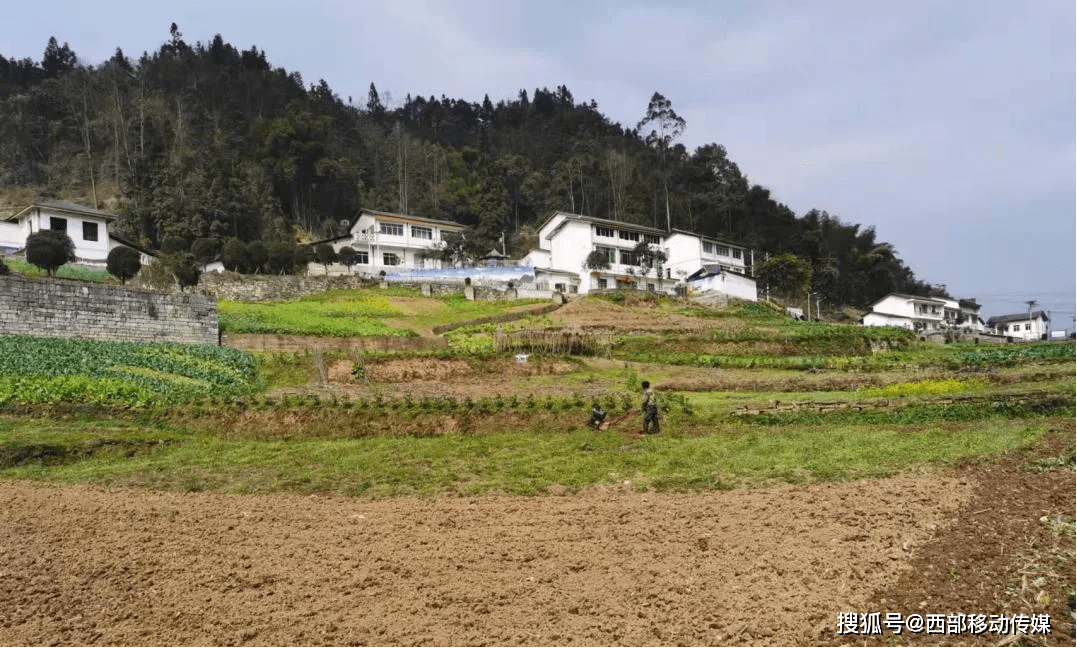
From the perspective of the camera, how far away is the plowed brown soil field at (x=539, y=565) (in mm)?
8859

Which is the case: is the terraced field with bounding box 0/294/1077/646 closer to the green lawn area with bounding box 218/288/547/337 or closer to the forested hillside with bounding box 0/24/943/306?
the green lawn area with bounding box 218/288/547/337

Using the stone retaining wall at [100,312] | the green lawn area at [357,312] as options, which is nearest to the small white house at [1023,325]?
the green lawn area at [357,312]

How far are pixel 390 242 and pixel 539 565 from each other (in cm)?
6246

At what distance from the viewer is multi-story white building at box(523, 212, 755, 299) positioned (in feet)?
230

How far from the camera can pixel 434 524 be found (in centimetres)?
1299

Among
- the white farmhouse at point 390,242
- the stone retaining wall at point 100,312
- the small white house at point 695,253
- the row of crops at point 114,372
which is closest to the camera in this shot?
the row of crops at point 114,372

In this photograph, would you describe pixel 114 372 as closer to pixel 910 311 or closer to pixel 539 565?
pixel 539 565

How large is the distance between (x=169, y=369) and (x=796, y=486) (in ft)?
74.4

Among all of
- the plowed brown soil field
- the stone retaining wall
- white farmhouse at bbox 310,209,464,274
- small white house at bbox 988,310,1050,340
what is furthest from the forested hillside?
the plowed brown soil field

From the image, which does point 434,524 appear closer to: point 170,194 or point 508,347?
point 508,347

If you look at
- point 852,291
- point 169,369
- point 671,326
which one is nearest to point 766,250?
point 852,291

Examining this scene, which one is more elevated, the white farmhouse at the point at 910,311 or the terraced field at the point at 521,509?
the white farmhouse at the point at 910,311

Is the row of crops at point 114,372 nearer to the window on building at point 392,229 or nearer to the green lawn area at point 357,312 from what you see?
the green lawn area at point 357,312

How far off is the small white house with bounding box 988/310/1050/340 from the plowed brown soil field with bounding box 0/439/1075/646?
91.7 m
